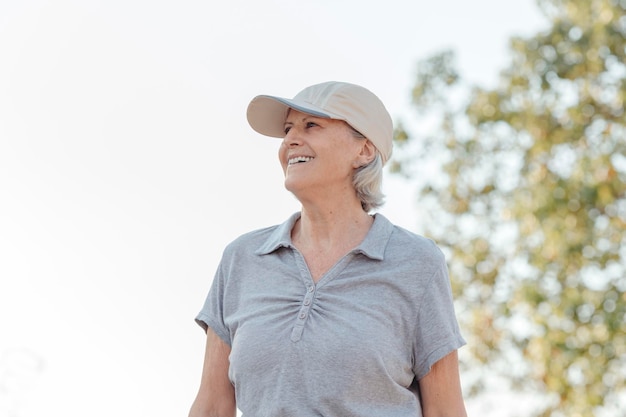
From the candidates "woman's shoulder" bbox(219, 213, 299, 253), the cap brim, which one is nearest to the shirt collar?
"woman's shoulder" bbox(219, 213, 299, 253)

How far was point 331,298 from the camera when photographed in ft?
8.00

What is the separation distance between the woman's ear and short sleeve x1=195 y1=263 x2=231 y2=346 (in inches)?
17.5

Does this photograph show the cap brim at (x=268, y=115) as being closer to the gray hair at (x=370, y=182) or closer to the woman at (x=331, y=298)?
the woman at (x=331, y=298)

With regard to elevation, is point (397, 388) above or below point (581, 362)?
below

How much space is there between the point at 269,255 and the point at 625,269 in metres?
7.20

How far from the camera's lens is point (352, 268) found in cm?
250

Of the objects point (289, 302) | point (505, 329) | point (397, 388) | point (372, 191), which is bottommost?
point (397, 388)

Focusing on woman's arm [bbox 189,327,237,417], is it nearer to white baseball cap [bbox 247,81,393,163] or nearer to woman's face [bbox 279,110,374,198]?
woman's face [bbox 279,110,374,198]

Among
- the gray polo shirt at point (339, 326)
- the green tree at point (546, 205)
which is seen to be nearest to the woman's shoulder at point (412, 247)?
the gray polo shirt at point (339, 326)

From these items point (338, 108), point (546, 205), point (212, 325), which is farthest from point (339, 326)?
point (546, 205)

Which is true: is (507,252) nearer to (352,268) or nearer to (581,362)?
(581,362)

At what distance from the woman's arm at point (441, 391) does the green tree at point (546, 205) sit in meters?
6.64

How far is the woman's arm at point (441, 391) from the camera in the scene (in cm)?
242

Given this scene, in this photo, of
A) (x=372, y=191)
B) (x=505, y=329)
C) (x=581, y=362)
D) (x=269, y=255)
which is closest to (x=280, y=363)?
(x=269, y=255)
